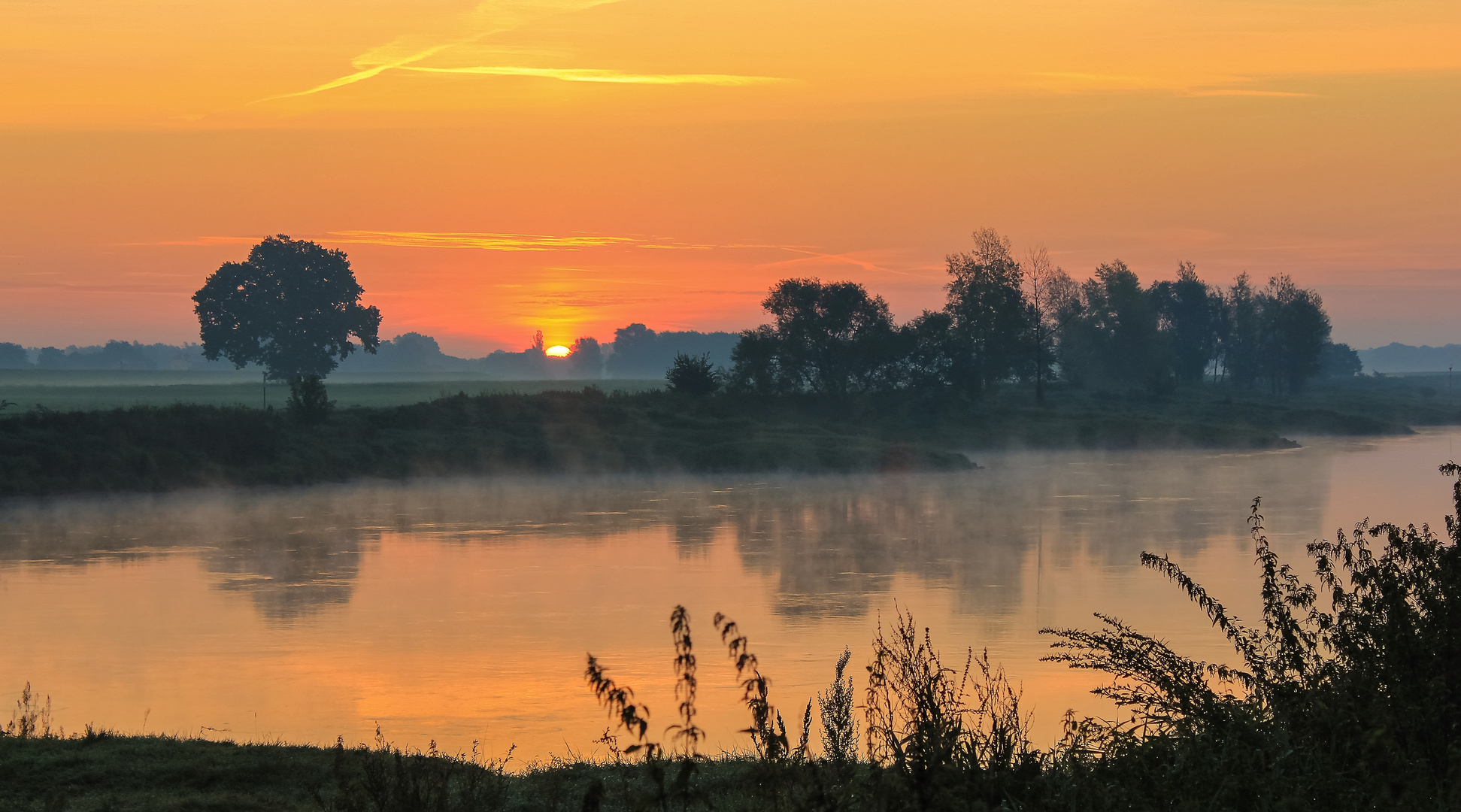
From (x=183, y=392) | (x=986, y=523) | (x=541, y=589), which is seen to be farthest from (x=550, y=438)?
(x=183, y=392)

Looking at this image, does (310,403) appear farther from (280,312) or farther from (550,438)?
(280,312)

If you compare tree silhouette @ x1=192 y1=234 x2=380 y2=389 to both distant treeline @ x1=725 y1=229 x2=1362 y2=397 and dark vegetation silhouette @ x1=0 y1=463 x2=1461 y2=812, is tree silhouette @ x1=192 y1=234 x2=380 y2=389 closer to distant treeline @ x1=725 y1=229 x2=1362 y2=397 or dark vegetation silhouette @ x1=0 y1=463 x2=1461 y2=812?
distant treeline @ x1=725 y1=229 x2=1362 y2=397

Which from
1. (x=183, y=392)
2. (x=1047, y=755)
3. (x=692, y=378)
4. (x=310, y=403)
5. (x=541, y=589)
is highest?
(x=692, y=378)

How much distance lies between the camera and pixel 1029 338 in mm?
81500

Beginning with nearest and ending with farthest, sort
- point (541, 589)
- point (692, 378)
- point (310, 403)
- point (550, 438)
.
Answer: point (541, 589) → point (310, 403) → point (550, 438) → point (692, 378)

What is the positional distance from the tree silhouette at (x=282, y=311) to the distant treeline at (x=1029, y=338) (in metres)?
40.1

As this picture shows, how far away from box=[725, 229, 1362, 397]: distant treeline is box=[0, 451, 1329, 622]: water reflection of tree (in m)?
17.6

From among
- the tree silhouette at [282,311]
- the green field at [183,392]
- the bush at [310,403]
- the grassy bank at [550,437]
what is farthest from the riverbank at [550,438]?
the tree silhouette at [282,311]

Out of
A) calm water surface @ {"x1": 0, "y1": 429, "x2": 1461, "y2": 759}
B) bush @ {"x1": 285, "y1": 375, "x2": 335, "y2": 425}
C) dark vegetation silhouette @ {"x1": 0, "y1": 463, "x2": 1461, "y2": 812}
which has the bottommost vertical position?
calm water surface @ {"x1": 0, "y1": 429, "x2": 1461, "y2": 759}

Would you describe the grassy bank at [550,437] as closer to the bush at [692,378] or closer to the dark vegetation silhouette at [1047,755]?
the bush at [692,378]

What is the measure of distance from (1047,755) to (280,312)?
9163cm

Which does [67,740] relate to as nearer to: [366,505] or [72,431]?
[366,505]

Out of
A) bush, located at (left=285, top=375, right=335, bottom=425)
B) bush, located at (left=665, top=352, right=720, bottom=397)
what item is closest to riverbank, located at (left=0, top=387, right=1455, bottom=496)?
bush, located at (left=285, top=375, right=335, bottom=425)

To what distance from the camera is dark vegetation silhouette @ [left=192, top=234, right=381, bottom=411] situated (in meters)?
91.8
